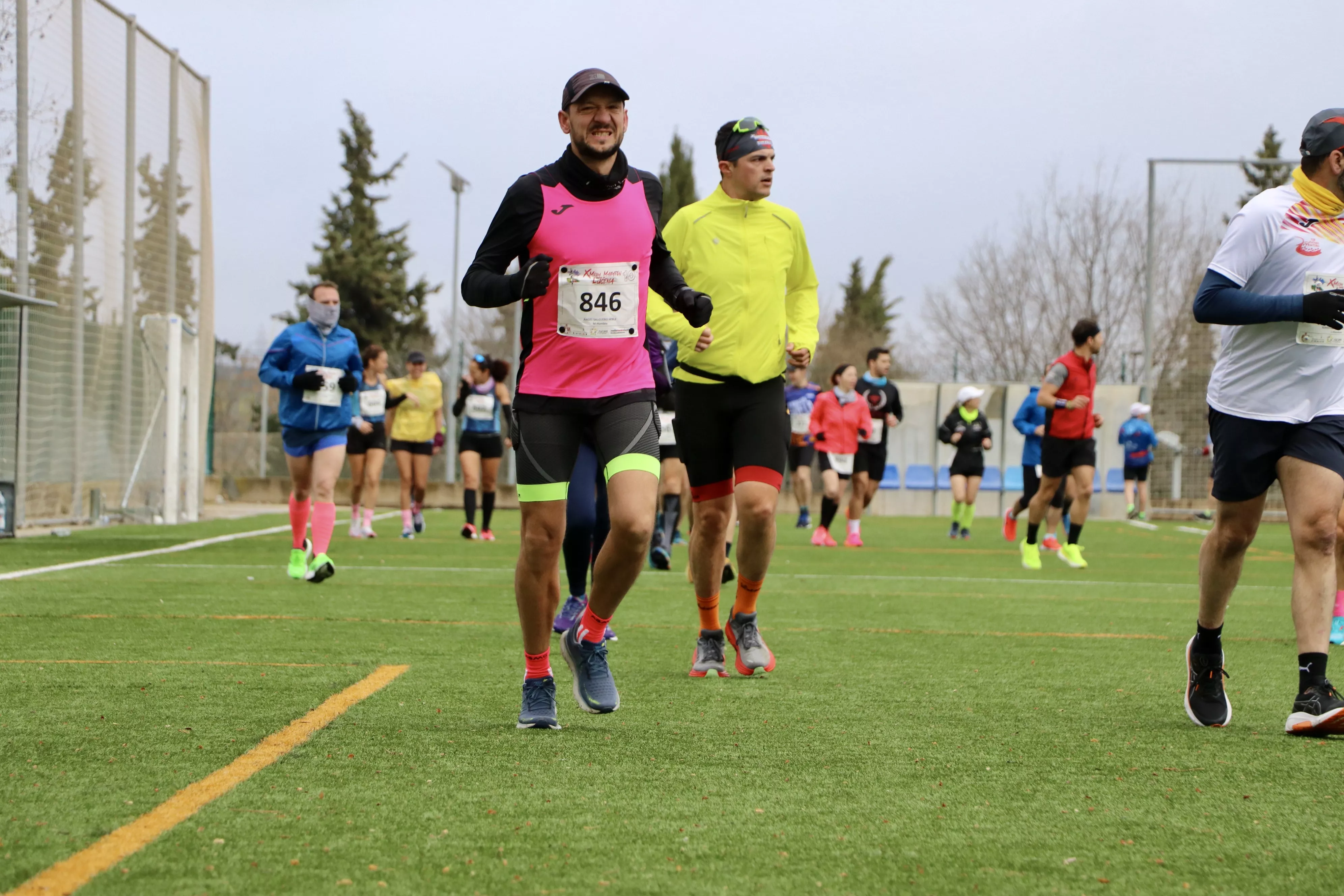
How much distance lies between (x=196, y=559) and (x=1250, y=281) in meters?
9.04

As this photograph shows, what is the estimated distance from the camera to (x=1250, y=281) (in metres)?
4.79

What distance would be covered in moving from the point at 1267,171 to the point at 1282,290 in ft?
154

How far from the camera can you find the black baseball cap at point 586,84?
14.4ft

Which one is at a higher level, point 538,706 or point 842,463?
point 842,463

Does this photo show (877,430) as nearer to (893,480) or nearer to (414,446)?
(414,446)

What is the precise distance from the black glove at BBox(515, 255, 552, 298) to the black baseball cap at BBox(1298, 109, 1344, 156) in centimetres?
257

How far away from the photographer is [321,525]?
9.83 metres

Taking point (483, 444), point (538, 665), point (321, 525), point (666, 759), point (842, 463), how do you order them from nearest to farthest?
point (666, 759) < point (538, 665) < point (321, 525) < point (483, 444) < point (842, 463)

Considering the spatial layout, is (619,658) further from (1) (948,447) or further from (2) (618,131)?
(1) (948,447)

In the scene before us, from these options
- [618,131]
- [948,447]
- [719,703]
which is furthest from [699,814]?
[948,447]

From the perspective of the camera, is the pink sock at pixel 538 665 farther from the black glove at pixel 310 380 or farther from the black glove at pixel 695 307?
the black glove at pixel 310 380

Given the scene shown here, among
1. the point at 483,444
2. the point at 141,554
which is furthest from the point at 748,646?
the point at 483,444

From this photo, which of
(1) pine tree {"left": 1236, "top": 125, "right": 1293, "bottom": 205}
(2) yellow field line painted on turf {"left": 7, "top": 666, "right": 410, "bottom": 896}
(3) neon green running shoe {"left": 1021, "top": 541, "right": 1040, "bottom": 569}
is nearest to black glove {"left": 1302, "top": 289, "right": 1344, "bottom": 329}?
(2) yellow field line painted on turf {"left": 7, "top": 666, "right": 410, "bottom": 896}

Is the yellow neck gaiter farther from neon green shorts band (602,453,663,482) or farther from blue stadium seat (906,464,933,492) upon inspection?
blue stadium seat (906,464,933,492)
